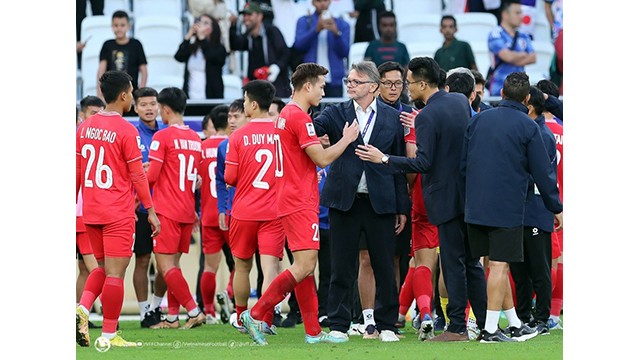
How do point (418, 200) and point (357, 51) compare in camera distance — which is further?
point (357, 51)

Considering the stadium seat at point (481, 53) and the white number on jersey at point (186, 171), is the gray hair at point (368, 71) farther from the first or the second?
the stadium seat at point (481, 53)

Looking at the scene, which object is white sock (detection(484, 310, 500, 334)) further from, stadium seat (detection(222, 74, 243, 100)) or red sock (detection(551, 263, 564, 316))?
stadium seat (detection(222, 74, 243, 100))

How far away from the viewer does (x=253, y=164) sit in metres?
10.1

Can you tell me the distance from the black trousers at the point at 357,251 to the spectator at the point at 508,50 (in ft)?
23.5

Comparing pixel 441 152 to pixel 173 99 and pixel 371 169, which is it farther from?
pixel 173 99

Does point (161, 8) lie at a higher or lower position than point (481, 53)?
higher

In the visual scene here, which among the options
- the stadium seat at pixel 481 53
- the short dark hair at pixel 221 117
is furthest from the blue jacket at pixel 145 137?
the stadium seat at pixel 481 53

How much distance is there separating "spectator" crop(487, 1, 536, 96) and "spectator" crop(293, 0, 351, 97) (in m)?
2.05

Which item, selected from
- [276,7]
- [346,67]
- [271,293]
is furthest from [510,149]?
[276,7]

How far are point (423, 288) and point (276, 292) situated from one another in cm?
145

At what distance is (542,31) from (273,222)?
1006 centimetres

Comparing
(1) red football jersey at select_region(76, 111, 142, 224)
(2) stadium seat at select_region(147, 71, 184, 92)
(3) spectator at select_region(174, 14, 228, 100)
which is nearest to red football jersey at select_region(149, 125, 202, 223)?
(1) red football jersey at select_region(76, 111, 142, 224)

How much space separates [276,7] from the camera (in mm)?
17172

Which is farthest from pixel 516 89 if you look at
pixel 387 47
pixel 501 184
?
pixel 387 47
